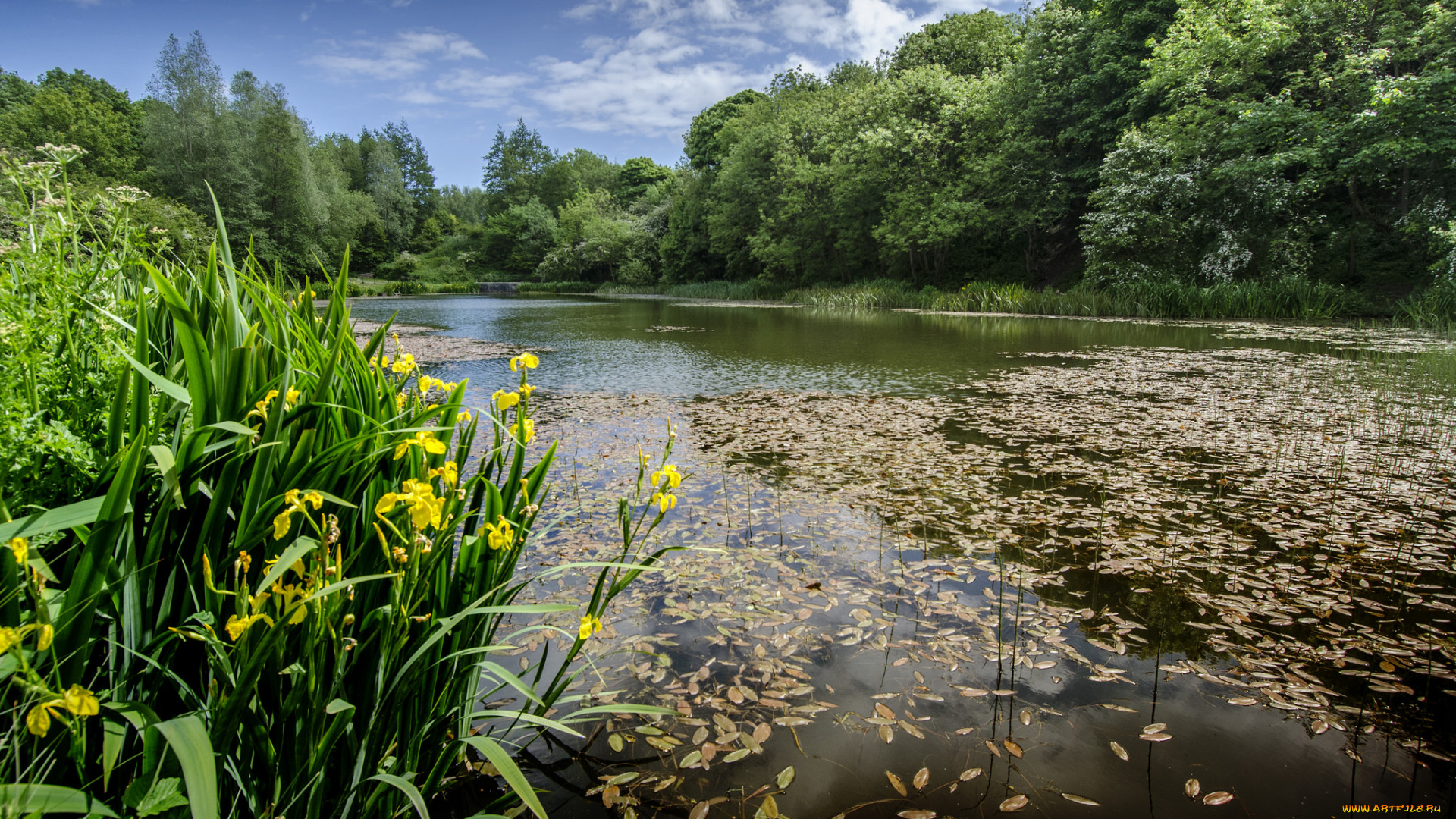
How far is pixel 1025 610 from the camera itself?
2643 millimetres

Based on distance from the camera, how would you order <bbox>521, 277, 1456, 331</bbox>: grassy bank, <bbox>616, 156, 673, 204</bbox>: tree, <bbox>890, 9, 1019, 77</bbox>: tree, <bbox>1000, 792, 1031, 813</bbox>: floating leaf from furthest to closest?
<bbox>616, 156, 673, 204</bbox>: tree, <bbox>890, 9, 1019, 77</bbox>: tree, <bbox>521, 277, 1456, 331</bbox>: grassy bank, <bbox>1000, 792, 1031, 813</bbox>: floating leaf

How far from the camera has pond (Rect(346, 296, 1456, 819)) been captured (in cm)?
177

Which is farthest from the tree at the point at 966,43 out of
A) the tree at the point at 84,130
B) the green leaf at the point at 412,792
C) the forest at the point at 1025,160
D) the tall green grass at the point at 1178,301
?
the tree at the point at 84,130

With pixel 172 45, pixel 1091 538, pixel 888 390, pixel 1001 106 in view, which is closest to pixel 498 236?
pixel 172 45

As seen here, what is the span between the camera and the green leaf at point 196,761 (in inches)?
32.1

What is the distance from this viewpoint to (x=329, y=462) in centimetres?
130

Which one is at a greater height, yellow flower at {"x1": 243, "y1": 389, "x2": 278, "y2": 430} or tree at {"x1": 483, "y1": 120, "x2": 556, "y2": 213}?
tree at {"x1": 483, "y1": 120, "x2": 556, "y2": 213}

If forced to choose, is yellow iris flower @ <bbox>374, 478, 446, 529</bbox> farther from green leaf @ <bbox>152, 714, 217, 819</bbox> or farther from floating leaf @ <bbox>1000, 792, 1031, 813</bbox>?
floating leaf @ <bbox>1000, 792, 1031, 813</bbox>

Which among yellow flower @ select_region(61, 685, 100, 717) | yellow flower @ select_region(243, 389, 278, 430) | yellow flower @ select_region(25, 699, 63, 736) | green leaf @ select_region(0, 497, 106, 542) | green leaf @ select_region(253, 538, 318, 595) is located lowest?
yellow flower @ select_region(25, 699, 63, 736)

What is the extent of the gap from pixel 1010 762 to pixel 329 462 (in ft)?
6.22

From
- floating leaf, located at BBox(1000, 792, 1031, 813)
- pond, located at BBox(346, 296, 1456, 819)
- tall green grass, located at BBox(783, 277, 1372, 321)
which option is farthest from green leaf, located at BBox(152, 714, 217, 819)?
tall green grass, located at BBox(783, 277, 1372, 321)

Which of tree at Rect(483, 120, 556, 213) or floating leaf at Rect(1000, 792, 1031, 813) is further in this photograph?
tree at Rect(483, 120, 556, 213)

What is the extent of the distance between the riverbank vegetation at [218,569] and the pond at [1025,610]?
0.51m

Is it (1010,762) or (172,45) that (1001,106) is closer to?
(1010,762)
